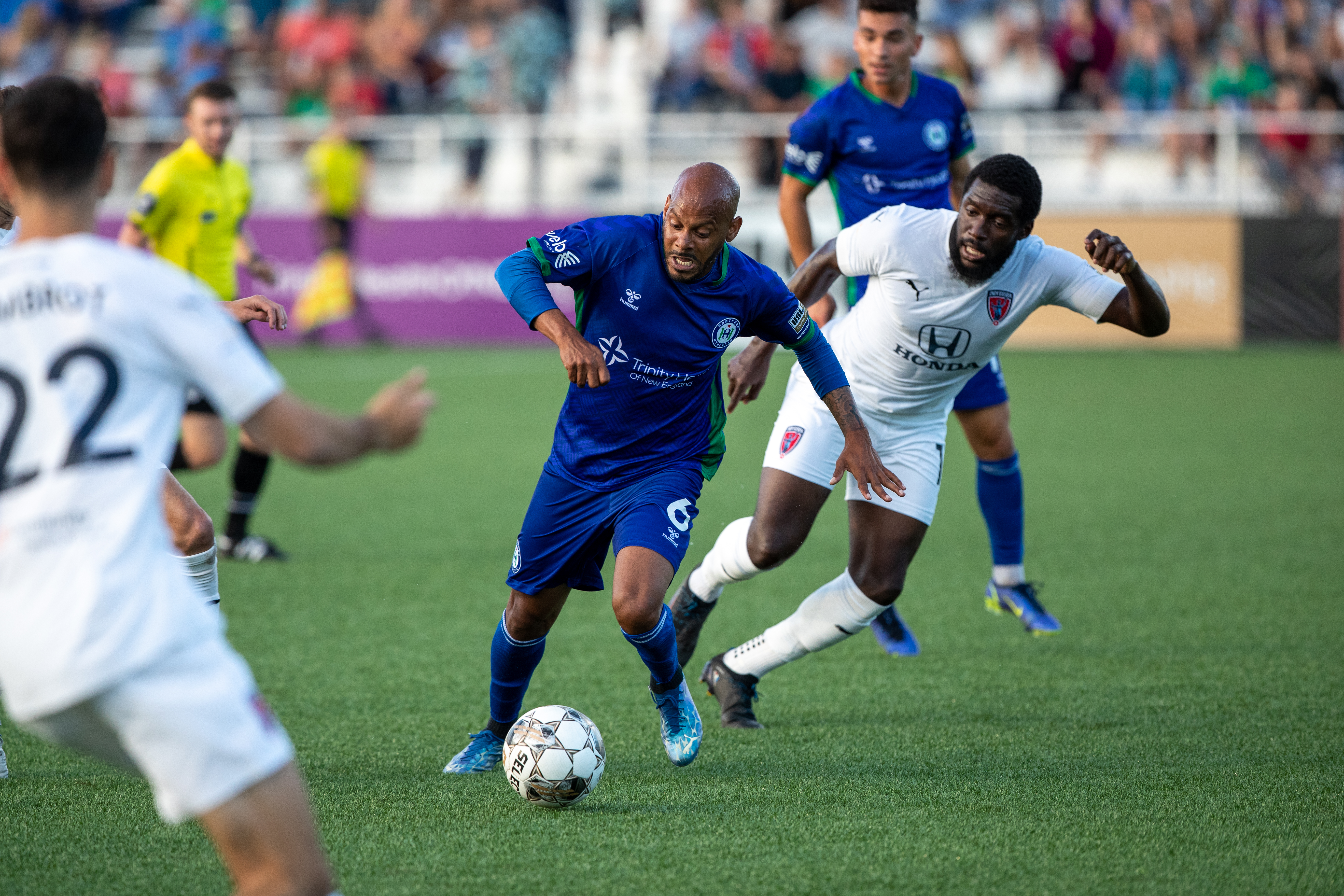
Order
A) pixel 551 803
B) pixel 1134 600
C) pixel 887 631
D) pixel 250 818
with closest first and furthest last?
1. pixel 250 818
2. pixel 551 803
3. pixel 887 631
4. pixel 1134 600

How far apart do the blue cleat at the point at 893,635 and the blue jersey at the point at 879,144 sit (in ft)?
4.86

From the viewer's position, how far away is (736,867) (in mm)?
3693

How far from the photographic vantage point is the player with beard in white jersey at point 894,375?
16.4 feet

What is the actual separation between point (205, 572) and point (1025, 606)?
363 cm

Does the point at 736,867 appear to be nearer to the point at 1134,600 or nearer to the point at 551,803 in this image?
the point at 551,803

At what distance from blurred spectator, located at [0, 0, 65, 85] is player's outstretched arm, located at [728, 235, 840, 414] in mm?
17445

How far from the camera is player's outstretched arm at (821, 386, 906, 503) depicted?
14.9 feet

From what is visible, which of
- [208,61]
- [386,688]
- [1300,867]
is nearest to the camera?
[1300,867]

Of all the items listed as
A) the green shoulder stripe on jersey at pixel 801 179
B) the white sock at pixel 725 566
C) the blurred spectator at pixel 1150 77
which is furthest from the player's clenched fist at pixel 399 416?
the blurred spectator at pixel 1150 77

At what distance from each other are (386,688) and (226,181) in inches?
152

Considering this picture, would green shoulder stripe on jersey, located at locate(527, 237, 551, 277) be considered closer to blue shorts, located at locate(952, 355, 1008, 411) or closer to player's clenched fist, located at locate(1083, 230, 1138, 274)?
player's clenched fist, located at locate(1083, 230, 1138, 274)

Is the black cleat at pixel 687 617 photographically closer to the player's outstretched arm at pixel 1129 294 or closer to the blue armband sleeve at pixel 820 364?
the blue armband sleeve at pixel 820 364

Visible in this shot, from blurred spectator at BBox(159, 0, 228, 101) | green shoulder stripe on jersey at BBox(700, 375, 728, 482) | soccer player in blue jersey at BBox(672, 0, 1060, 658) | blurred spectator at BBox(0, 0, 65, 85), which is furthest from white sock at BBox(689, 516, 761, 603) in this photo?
blurred spectator at BBox(0, 0, 65, 85)

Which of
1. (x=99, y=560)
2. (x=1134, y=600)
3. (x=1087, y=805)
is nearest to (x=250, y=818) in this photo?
(x=99, y=560)
